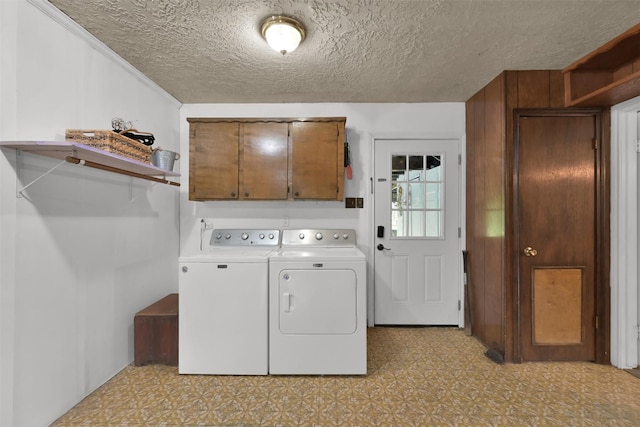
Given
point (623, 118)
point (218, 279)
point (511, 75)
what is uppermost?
point (511, 75)

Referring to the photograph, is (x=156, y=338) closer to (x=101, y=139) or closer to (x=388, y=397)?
(x=101, y=139)

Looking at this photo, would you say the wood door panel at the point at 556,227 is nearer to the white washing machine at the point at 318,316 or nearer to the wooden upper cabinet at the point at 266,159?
the white washing machine at the point at 318,316

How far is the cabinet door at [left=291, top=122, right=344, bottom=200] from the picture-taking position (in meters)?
2.60

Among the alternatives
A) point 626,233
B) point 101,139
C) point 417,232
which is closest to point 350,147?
point 417,232

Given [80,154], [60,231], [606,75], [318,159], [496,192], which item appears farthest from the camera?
[318,159]

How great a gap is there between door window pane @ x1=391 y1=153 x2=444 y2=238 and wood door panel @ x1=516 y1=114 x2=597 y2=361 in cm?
78

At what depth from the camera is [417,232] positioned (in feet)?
9.43

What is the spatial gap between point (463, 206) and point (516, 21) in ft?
5.36

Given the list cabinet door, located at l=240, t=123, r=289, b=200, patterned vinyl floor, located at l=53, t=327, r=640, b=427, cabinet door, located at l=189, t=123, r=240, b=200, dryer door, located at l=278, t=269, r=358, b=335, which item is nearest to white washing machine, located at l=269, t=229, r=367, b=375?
dryer door, located at l=278, t=269, r=358, b=335

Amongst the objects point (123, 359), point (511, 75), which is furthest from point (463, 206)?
point (123, 359)

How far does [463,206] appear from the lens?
2820 millimetres

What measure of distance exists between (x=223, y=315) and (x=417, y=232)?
2.02 meters

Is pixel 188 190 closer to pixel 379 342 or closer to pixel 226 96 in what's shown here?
pixel 226 96

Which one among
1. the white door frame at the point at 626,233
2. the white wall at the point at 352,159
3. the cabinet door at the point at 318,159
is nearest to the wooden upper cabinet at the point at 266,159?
the cabinet door at the point at 318,159
